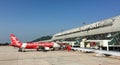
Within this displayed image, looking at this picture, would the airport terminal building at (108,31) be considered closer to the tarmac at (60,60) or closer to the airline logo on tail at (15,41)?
the tarmac at (60,60)

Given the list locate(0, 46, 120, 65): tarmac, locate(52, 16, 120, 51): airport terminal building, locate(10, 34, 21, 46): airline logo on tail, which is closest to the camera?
locate(0, 46, 120, 65): tarmac

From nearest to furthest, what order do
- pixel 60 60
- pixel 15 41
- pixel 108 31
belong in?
1. pixel 60 60
2. pixel 108 31
3. pixel 15 41

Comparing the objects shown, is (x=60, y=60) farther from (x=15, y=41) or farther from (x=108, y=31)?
(x=15, y=41)

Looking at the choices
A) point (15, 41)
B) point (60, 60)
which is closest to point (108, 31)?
point (15, 41)

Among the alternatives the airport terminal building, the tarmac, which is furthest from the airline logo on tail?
the tarmac

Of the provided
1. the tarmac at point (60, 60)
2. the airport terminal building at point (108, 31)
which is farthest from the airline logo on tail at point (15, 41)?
the tarmac at point (60, 60)

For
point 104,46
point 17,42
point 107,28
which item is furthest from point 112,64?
point 17,42

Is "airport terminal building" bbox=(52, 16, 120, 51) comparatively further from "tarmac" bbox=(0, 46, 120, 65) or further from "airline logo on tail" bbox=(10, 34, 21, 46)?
"airline logo on tail" bbox=(10, 34, 21, 46)

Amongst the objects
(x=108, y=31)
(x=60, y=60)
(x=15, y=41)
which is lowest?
(x=60, y=60)

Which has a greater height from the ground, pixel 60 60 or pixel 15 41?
pixel 15 41

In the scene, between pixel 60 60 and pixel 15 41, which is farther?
pixel 15 41

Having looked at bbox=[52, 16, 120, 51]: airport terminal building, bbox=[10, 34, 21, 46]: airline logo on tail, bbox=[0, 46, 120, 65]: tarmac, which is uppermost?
bbox=[52, 16, 120, 51]: airport terminal building

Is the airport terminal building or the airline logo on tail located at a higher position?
the airport terminal building

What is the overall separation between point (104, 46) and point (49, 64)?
26244 millimetres
